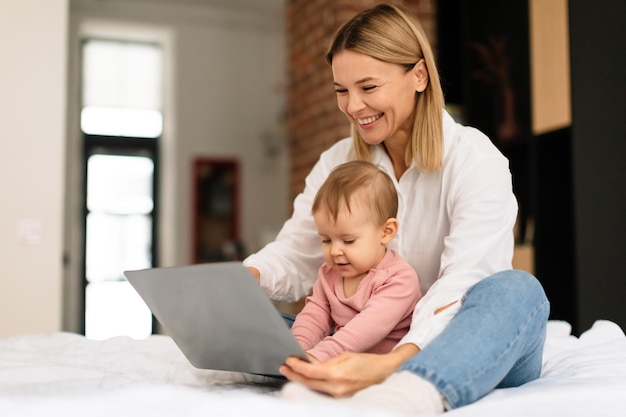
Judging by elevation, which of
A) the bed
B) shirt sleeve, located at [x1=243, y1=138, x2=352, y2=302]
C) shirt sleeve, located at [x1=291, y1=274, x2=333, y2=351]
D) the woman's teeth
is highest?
the woman's teeth

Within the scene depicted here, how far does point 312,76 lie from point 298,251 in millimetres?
3247

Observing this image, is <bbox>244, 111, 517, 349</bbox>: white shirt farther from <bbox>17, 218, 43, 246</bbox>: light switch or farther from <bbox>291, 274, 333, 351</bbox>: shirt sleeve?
<bbox>17, 218, 43, 246</bbox>: light switch

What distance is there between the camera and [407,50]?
5.36 feet

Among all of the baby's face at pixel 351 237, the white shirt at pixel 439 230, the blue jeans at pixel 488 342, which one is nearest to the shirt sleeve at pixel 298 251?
the white shirt at pixel 439 230

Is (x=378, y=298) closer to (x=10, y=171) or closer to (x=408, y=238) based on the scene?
(x=408, y=238)

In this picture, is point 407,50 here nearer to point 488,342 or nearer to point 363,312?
point 363,312

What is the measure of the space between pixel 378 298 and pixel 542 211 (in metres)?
2.39

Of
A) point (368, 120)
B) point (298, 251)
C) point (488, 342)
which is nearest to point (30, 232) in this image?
point (298, 251)

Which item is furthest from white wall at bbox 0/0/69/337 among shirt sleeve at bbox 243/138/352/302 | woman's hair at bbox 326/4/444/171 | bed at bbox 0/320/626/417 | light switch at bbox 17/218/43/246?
woman's hair at bbox 326/4/444/171

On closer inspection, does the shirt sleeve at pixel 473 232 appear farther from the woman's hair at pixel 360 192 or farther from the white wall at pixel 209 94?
the white wall at pixel 209 94

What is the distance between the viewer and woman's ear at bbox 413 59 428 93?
1658 millimetres

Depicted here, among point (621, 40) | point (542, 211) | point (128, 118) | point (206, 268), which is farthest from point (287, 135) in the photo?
point (206, 268)

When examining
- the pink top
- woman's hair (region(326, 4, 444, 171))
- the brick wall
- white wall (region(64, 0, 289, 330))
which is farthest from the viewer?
white wall (region(64, 0, 289, 330))

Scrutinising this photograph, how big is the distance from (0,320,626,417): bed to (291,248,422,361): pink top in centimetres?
13
